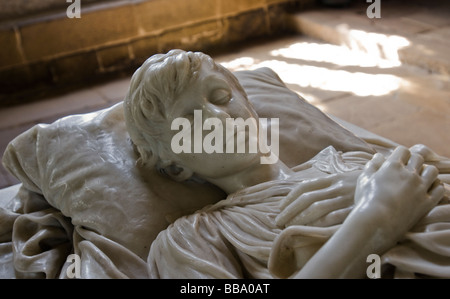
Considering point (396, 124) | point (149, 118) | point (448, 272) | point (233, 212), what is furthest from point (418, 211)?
point (396, 124)

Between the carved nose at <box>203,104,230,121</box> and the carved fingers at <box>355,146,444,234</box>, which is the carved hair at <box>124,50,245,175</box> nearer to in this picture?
the carved nose at <box>203,104,230,121</box>

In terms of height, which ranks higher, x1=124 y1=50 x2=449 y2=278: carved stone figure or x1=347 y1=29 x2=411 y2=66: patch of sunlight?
x1=124 y1=50 x2=449 y2=278: carved stone figure

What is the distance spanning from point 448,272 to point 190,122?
106 cm

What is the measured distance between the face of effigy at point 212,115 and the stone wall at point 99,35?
3.97 m

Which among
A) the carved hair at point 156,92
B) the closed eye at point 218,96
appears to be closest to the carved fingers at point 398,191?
the closed eye at point 218,96

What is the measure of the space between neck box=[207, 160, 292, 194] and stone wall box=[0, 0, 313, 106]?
404 cm

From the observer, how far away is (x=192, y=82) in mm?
2395

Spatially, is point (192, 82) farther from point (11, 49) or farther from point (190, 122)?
point (11, 49)

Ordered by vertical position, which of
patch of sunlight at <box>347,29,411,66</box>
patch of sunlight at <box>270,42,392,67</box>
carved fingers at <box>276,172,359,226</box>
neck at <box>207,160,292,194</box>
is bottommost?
patch of sunlight at <box>270,42,392,67</box>

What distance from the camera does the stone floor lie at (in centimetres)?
471

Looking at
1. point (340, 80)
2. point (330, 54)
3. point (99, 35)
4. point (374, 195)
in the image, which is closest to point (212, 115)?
point (374, 195)

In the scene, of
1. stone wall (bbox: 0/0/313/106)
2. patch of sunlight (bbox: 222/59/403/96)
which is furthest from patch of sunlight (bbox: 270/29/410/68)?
stone wall (bbox: 0/0/313/106)

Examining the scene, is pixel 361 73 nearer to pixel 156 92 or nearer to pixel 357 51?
pixel 357 51

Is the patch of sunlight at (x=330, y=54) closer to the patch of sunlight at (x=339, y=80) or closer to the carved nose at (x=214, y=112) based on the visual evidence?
the patch of sunlight at (x=339, y=80)
